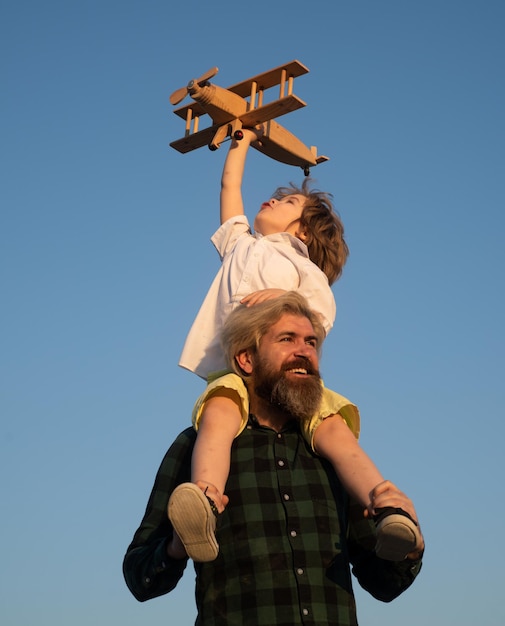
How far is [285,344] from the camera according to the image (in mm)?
5422

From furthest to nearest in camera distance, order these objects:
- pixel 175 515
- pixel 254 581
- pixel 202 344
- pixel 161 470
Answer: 1. pixel 202 344
2. pixel 161 470
3. pixel 254 581
4. pixel 175 515

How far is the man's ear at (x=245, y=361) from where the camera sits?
545cm

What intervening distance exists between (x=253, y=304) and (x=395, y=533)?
1.74m

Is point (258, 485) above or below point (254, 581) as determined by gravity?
above

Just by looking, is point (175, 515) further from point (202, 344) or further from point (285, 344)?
point (202, 344)

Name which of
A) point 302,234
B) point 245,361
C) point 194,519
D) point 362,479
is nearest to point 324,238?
point 302,234

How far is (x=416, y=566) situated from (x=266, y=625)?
874mm

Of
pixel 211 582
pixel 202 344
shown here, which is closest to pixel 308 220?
pixel 202 344

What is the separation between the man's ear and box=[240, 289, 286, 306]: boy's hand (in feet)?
1.10

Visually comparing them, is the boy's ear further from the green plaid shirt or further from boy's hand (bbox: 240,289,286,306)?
the green plaid shirt

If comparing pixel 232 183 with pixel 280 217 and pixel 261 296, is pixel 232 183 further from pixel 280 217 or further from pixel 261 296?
pixel 261 296

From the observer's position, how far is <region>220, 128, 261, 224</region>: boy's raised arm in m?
6.74

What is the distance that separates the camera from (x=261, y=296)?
569 cm

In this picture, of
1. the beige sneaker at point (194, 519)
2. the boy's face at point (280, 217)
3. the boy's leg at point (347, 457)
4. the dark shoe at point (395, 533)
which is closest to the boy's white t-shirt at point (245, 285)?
the boy's face at point (280, 217)
